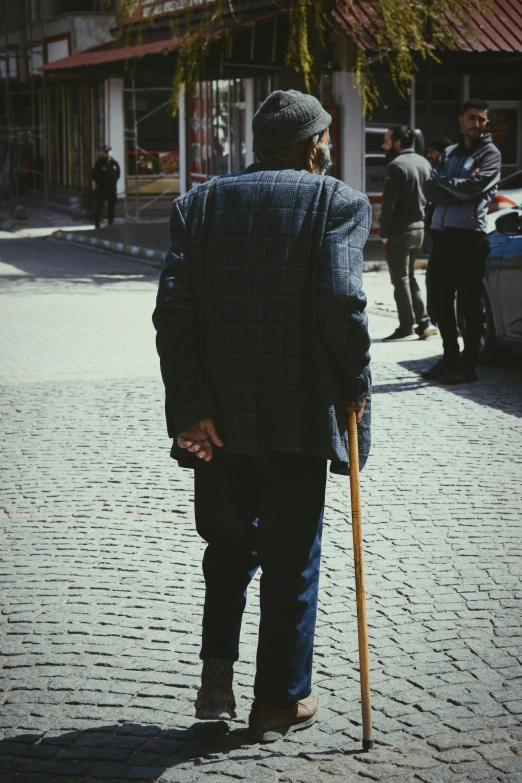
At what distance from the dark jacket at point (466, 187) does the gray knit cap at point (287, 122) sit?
5.63 metres

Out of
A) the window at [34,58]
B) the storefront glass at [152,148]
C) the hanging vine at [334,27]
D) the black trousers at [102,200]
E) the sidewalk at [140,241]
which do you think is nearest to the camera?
the hanging vine at [334,27]

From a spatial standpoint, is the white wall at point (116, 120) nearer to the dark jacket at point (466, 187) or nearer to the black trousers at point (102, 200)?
the black trousers at point (102, 200)

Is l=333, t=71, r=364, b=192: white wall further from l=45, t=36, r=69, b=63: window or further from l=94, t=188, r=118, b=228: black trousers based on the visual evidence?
l=45, t=36, r=69, b=63: window

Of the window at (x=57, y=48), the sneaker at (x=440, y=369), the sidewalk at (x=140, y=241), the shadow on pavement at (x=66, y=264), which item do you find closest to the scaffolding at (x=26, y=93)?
the window at (x=57, y=48)

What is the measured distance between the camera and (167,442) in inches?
305

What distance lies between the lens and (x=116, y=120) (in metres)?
33.5

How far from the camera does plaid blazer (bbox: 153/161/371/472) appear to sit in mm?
3473

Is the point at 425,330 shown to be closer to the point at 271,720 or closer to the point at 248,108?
the point at 271,720

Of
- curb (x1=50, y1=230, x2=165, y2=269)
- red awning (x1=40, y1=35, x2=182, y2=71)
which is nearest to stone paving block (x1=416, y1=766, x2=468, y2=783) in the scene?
curb (x1=50, y1=230, x2=165, y2=269)

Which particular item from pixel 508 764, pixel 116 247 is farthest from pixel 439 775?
pixel 116 247

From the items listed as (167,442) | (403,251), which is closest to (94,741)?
(167,442)

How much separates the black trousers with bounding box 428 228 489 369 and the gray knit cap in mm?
5612

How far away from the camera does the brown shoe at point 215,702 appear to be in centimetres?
363

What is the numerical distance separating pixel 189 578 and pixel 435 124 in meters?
19.4
